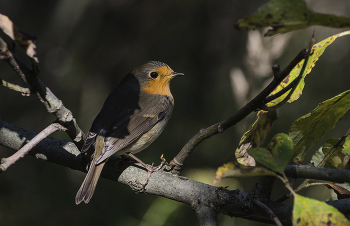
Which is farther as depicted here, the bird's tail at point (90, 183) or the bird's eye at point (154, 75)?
the bird's eye at point (154, 75)

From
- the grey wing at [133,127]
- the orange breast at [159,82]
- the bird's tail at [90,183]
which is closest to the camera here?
the bird's tail at [90,183]

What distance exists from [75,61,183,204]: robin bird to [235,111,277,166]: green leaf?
552mm

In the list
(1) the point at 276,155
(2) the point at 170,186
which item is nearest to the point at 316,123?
(1) the point at 276,155

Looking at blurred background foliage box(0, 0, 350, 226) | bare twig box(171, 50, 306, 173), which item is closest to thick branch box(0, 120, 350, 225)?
bare twig box(171, 50, 306, 173)

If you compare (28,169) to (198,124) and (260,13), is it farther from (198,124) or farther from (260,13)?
(260,13)

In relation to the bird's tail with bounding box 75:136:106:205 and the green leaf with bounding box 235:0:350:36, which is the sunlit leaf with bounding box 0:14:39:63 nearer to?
the green leaf with bounding box 235:0:350:36

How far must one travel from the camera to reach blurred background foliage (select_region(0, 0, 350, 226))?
3.03 meters

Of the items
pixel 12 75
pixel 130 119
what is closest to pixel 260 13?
pixel 130 119

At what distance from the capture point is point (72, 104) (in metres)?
3.83

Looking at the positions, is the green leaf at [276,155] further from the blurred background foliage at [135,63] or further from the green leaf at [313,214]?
→ the blurred background foliage at [135,63]

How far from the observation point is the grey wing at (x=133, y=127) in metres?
2.00

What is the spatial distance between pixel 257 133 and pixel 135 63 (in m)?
3.06

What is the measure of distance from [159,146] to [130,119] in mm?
1341

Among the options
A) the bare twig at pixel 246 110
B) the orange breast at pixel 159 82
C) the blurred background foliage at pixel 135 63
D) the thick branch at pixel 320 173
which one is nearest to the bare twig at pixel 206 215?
the bare twig at pixel 246 110
